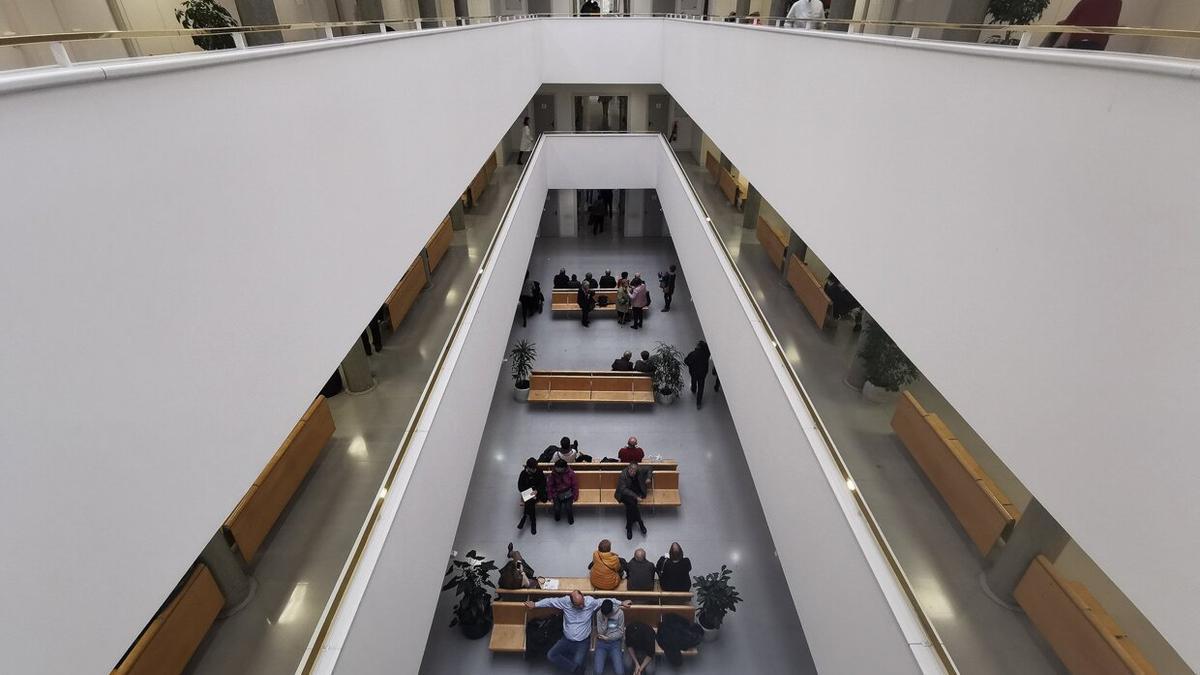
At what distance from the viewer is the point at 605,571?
729 cm

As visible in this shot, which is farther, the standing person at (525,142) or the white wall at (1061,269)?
the standing person at (525,142)

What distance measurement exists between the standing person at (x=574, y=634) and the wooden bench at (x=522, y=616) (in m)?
0.33

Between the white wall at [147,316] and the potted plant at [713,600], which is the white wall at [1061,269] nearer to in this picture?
the white wall at [147,316]

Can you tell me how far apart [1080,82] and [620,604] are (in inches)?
262

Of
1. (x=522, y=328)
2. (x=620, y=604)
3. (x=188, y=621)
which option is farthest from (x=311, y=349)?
(x=522, y=328)

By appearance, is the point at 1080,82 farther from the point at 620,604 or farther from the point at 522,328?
the point at 522,328

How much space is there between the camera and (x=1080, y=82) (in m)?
2.44

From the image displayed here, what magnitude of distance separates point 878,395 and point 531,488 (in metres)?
4.97

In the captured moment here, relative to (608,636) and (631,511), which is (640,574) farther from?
(631,511)

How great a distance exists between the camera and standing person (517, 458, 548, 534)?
8344 millimetres

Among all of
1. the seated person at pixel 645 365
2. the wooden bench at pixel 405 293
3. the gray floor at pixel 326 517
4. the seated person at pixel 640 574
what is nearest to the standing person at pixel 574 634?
the seated person at pixel 640 574

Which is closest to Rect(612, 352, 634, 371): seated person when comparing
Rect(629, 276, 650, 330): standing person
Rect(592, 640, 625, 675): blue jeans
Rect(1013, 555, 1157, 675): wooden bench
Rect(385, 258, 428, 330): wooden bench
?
Rect(629, 276, 650, 330): standing person

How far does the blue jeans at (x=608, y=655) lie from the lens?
22.0ft

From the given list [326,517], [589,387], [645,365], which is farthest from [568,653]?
[645,365]
